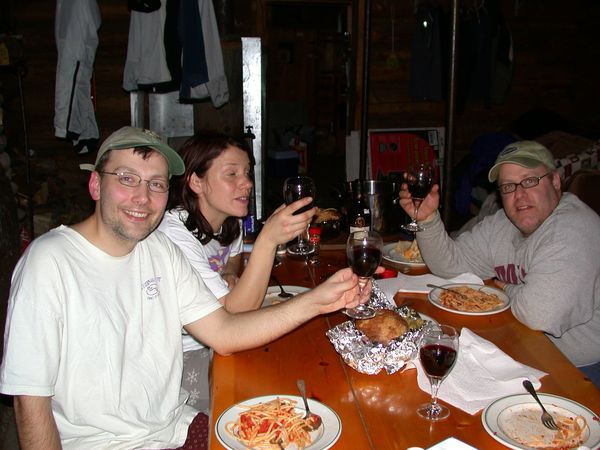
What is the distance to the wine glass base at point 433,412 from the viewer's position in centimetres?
A: 139

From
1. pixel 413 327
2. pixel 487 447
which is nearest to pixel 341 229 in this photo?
pixel 413 327

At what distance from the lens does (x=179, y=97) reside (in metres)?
5.09

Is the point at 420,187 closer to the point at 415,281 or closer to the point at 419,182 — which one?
the point at 419,182

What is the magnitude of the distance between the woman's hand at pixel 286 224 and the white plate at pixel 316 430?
0.63 metres

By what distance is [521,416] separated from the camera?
4.52 ft

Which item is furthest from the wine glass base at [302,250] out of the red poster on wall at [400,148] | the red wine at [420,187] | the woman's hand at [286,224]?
the red poster on wall at [400,148]

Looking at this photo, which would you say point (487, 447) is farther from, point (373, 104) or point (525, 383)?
point (373, 104)

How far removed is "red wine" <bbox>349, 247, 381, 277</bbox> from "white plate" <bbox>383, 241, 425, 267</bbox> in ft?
2.94

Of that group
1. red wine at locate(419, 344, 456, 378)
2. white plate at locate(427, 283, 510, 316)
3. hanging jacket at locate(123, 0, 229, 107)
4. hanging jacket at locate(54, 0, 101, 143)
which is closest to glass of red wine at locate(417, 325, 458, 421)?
red wine at locate(419, 344, 456, 378)

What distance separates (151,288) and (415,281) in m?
1.07

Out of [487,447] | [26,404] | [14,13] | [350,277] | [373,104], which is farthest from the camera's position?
[373,104]

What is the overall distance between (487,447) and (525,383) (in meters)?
0.24

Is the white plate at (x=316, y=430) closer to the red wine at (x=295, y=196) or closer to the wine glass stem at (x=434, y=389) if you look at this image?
the wine glass stem at (x=434, y=389)

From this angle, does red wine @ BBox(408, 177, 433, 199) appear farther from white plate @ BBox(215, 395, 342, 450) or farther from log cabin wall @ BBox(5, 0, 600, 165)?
log cabin wall @ BBox(5, 0, 600, 165)
